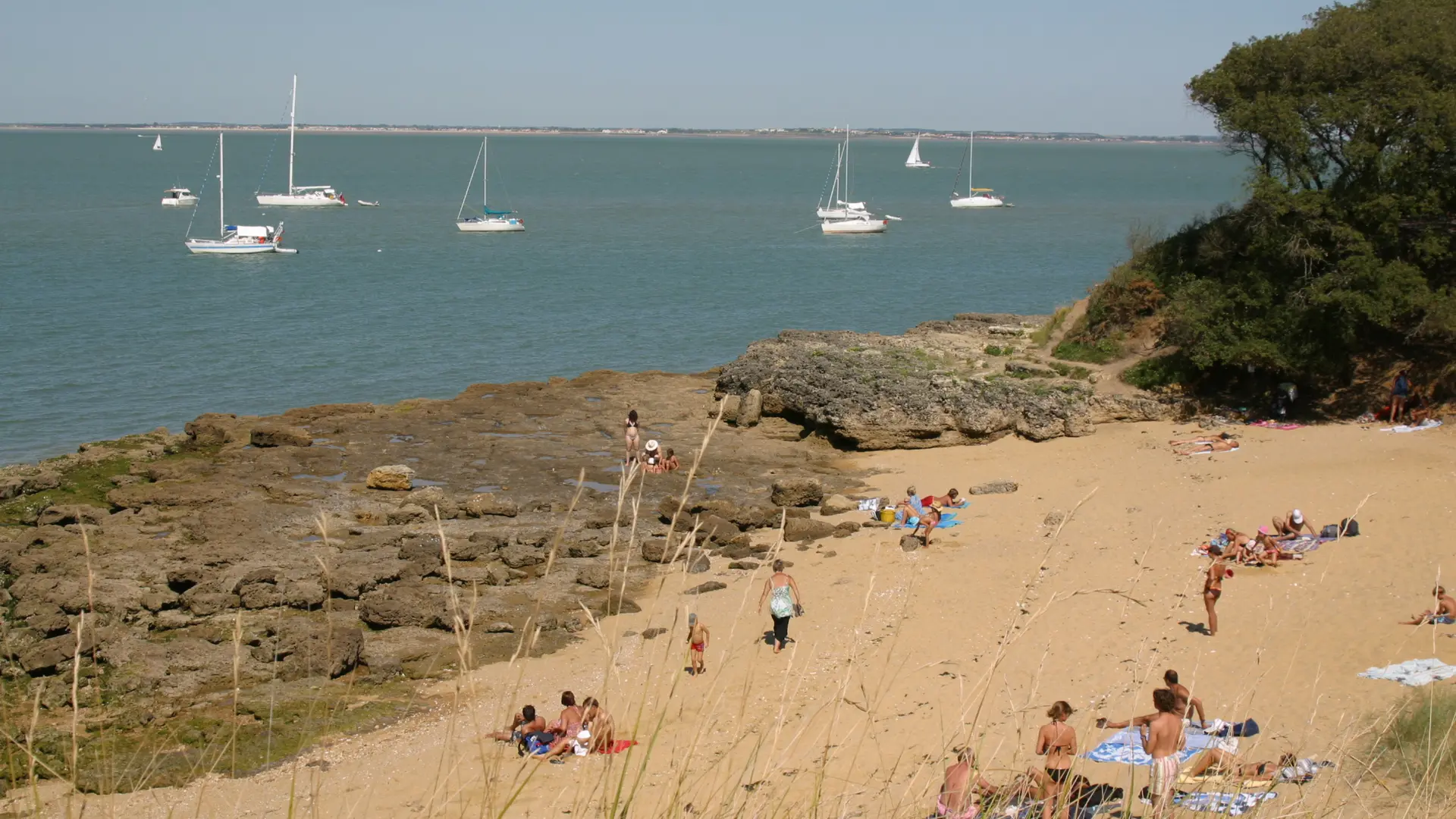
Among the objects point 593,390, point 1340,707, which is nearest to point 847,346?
point 593,390

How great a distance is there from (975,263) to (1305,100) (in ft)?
133

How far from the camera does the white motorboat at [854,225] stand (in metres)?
75.1

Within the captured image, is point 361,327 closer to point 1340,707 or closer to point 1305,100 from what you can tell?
point 1305,100

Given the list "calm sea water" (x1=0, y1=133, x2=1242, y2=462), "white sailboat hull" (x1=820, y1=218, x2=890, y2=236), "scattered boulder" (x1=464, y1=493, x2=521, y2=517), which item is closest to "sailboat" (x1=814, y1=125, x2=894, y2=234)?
"white sailboat hull" (x1=820, y1=218, x2=890, y2=236)

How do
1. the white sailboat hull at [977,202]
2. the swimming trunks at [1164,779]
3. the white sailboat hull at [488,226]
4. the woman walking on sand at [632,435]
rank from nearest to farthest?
the swimming trunks at [1164,779] < the woman walking on sand at [632,435] < the white sailboat hull at [488,226] < the white sailboat hull at [977,202]

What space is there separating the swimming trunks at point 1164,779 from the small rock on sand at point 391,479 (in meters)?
17.5

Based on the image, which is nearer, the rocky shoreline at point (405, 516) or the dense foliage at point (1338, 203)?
the rocky shoreline at point (405, 516)

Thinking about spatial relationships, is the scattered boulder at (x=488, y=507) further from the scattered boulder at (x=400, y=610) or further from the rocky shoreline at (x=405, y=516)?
the scattered boulder at (x=400, y=610)

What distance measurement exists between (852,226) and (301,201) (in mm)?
42966

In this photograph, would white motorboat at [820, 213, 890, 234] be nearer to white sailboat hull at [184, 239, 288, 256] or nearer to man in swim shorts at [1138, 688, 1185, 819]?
white sailboat hull at [184, 239, 288, 256]

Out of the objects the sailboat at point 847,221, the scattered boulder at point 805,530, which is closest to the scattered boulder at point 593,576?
the scattered boulder at point 805,530

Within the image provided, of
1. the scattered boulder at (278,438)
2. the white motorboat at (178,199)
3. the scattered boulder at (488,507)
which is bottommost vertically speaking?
the scattered boulder at (488,507)

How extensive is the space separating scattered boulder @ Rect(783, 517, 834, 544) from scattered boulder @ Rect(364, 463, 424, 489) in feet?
23.5

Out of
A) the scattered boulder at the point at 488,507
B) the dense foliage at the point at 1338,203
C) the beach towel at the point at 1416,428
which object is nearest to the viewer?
the scattered boulder at the point at 488,507
